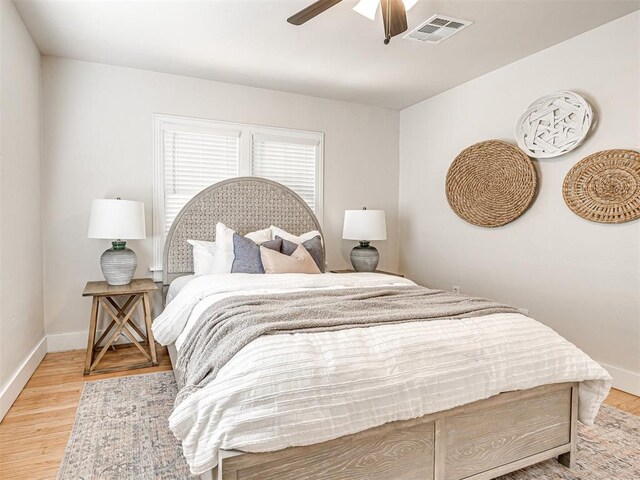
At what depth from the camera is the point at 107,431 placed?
2234 millimetres

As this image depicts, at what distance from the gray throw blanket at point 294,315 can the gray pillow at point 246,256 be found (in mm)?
945

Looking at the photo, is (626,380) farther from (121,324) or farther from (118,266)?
(118,266)

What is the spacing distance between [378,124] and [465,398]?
375cm

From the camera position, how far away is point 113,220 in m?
3.22

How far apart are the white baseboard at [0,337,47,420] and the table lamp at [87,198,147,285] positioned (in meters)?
0.74

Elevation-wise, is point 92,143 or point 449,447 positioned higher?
point 92,143

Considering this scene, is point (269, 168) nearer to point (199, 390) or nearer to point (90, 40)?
point (90, 40)

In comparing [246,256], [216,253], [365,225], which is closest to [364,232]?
[365,225]

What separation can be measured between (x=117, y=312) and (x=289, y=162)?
7.24ft

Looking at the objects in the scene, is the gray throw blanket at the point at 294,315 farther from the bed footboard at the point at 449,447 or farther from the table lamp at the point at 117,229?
the table lamp at the point at 117,229

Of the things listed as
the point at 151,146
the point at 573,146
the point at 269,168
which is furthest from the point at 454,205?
the point at 151,146

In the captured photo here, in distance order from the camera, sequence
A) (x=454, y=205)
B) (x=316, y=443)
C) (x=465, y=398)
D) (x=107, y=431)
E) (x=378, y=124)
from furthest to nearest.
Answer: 1. (x=378, y=124)
2. (x=454, y=205)
3. (x=107, y=431)
4. (x=465, y=398)
5. (x=316, y=443)

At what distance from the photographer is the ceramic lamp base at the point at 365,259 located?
4316 millimetres

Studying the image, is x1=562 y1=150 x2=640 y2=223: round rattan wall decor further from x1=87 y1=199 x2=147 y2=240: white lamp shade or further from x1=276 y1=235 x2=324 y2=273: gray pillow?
x1=87 y1=199 x2=147 y2=240: white lamp shade
